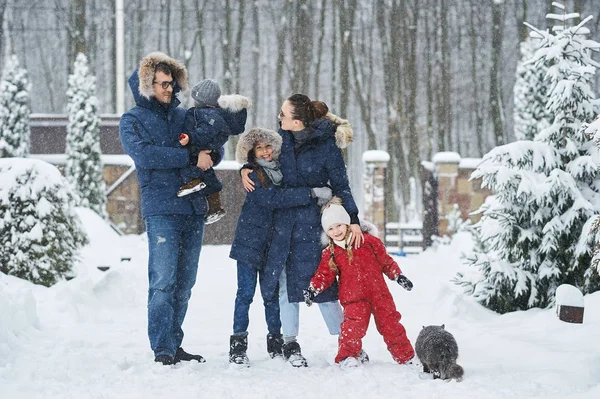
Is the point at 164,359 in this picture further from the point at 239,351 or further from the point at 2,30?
the point at 2,30

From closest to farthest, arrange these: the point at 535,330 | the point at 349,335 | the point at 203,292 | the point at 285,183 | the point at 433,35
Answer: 1. the point at 349,335
2. the point at 285,183
3. the point at 535,330
4. the point at 203,292
5. the point at 433,35

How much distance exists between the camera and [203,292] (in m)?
9.41

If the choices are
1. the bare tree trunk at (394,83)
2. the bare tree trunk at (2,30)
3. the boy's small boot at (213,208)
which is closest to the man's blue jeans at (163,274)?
the boy's small boot at (213,208)

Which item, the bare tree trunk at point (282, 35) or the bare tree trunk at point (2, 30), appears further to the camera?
the bare tree trunk at point (2, 30)

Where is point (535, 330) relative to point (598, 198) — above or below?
below

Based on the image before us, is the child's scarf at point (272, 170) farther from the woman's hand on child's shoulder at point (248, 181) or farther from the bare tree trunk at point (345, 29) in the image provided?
the bare tree trunk at point (345, 29)

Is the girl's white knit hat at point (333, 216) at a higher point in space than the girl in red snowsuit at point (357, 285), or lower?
higher

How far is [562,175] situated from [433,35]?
16638 mm

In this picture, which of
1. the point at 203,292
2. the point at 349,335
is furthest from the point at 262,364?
the point at 203,292

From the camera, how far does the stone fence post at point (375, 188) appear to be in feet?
52.6

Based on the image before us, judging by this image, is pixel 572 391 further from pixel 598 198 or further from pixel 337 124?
pixel 598 198

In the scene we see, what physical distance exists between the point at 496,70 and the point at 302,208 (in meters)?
18.5

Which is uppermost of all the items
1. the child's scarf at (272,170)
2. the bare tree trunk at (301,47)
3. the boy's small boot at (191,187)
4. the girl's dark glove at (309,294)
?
the bare tree trunk at (301,47)

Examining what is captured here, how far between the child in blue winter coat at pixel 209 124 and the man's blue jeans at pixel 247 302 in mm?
464
